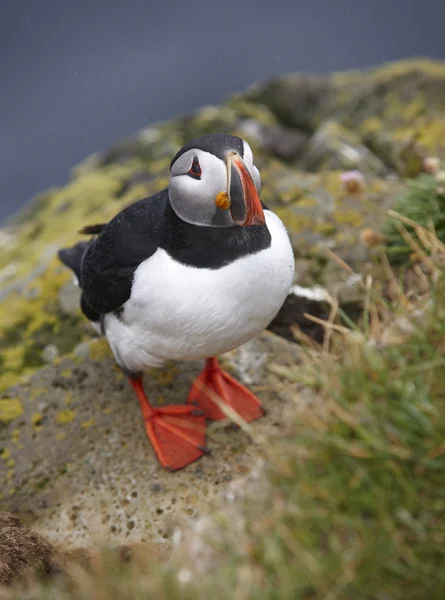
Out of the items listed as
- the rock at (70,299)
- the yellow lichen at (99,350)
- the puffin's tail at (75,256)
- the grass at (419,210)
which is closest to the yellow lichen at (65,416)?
the yellow lichen at (99,350)

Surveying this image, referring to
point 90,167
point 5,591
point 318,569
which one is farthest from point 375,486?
point 90,167

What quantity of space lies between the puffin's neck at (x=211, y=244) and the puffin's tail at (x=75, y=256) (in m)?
1.49

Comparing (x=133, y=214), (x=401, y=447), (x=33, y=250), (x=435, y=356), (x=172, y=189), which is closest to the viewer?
(x=401, y=447)

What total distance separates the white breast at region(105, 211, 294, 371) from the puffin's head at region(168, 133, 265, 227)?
300 mm

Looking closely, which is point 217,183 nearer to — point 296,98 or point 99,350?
point 99,350

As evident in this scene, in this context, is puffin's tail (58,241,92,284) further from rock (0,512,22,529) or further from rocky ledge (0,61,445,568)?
rock (0,512,22,529)

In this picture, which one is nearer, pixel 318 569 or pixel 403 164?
pixel 318 569

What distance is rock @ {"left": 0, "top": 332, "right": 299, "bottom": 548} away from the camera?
379 centimetres

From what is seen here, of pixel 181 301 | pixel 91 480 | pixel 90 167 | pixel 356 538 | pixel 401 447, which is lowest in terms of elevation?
pixel 90 167

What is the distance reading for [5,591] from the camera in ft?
6.20

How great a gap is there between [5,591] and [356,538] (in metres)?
1.10

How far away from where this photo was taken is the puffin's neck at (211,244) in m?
3.34

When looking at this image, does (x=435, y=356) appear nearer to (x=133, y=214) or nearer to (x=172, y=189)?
(x=172, y=189)

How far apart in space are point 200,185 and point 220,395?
183 centimetres
